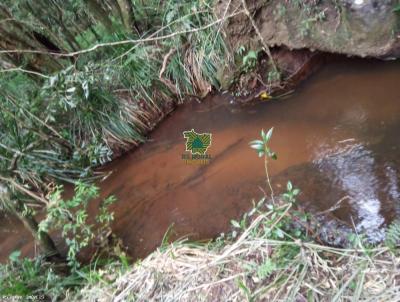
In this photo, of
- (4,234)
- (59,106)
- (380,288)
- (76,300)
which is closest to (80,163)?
(59,106)

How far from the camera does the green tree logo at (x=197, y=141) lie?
12.0ft

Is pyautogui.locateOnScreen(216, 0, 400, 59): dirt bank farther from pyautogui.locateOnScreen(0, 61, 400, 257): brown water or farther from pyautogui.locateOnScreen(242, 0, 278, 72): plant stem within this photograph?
pyautogui.locateOnScreen(0, 61, 400, 257): brown water

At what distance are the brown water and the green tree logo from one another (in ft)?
0.19

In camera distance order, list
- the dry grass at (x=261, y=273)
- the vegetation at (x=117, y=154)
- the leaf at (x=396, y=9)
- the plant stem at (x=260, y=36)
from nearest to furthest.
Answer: the dry grass at (x=261, y=273) < the vegetation at (x=117, y=154) < the leaf at (x=396, y=9) < the plant stem at (x=260, y=36)

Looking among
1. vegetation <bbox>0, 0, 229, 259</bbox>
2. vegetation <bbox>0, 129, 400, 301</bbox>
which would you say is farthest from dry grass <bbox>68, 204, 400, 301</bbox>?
vegetation <bbox>0, 0, 229, 259</bbox>

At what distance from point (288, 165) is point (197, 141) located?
43.0 inches

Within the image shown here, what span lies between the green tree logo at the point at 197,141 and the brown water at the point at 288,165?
0.06 meters

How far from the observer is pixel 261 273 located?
2.02 metres

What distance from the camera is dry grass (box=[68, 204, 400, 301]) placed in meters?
1.91

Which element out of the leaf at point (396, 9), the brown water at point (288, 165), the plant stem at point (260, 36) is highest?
the plant stem at point (260, 36)

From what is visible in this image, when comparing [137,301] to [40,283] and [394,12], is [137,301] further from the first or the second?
[394,12]

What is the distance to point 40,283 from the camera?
8.66 feet

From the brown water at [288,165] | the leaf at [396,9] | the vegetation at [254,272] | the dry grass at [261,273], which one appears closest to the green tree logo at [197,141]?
the brown water at [288,165]

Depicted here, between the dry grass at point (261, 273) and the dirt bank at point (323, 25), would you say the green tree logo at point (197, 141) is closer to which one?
the dirt bank at point (323, 25)
